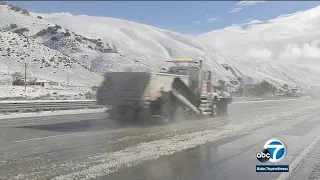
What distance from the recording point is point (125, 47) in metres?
127

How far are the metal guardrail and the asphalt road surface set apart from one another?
9.26m

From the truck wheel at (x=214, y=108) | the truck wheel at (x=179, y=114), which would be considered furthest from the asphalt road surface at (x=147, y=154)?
the truck wheel at (x=214, y=108)

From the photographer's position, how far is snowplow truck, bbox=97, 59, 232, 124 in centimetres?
1504

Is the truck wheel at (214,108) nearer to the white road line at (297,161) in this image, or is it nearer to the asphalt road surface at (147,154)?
the asphalt road surface at (147,154)

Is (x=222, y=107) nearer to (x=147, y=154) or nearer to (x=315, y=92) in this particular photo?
(x=147, y=154)

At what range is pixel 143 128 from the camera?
568 inches

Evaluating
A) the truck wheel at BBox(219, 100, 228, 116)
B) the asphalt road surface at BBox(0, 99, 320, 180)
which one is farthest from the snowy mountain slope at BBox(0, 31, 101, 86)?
the asphalt road surface at BBox(0, 99, 320, 180)

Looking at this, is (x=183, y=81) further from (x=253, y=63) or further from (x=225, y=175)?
(x=253, y=63)

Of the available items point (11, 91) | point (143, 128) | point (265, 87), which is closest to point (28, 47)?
point (11, 91)

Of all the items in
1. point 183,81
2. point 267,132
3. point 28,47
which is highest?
point 28,47

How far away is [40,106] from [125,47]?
10382 cm

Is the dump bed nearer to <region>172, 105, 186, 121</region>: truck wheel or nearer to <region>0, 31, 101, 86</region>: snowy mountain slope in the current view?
<region>172, 105, 186, 121</region>: truck wheel

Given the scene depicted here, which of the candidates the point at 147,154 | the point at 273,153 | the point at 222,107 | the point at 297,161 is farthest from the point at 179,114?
the point at 273,153

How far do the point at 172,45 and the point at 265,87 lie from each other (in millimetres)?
64984
